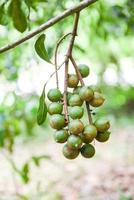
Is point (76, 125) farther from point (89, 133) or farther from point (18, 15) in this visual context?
point (18, 15)

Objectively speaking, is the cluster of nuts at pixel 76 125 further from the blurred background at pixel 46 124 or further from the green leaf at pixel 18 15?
the green leaf at pixel 18 15

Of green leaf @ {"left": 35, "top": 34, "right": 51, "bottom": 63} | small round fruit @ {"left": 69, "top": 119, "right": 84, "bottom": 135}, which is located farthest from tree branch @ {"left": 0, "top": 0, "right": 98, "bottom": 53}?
small round fruit @ {"left": 69, "top": 119, "right": 84, "bottom": 135}

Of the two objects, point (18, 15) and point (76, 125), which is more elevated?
point (18, 15)

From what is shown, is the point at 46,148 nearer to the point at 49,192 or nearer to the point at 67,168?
the point at 67,168

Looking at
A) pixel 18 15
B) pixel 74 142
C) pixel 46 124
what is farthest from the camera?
pixel 46 124

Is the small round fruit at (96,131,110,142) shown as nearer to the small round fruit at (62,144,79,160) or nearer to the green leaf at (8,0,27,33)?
the small round fruit at (62,144,79,160)

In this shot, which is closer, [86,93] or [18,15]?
[86,93]

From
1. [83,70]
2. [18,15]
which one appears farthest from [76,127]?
[18,15]
